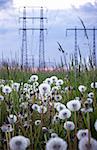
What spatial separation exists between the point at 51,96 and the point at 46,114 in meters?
0.60

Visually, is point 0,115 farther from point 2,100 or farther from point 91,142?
point 91,142

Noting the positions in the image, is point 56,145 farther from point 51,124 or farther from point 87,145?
point 51,124

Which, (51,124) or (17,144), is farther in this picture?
(51,124)

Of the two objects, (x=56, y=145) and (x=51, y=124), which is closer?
(x=56, y=145)

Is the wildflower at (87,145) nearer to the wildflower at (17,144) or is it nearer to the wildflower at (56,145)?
the wildflower at (56,145)

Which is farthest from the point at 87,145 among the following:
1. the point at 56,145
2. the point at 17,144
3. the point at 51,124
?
the point at 51,124

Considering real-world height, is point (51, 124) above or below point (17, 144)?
above

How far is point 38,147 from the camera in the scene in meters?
2.41

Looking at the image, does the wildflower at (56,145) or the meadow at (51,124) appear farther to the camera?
the meadow at (51,124)

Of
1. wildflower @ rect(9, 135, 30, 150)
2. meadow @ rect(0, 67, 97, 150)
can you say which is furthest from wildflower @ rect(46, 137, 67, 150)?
wildflower @ rect(9, 135, 30, 150)

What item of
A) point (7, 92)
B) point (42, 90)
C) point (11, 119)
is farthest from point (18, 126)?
point (7, 92)

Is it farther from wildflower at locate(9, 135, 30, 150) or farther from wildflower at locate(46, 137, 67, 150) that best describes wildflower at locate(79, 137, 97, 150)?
wildflower at locate(9, 135, 30, 150)

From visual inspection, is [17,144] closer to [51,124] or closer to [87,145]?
[87,145]

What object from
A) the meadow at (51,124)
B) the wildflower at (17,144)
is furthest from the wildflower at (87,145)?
the wildflower at (17,144)
